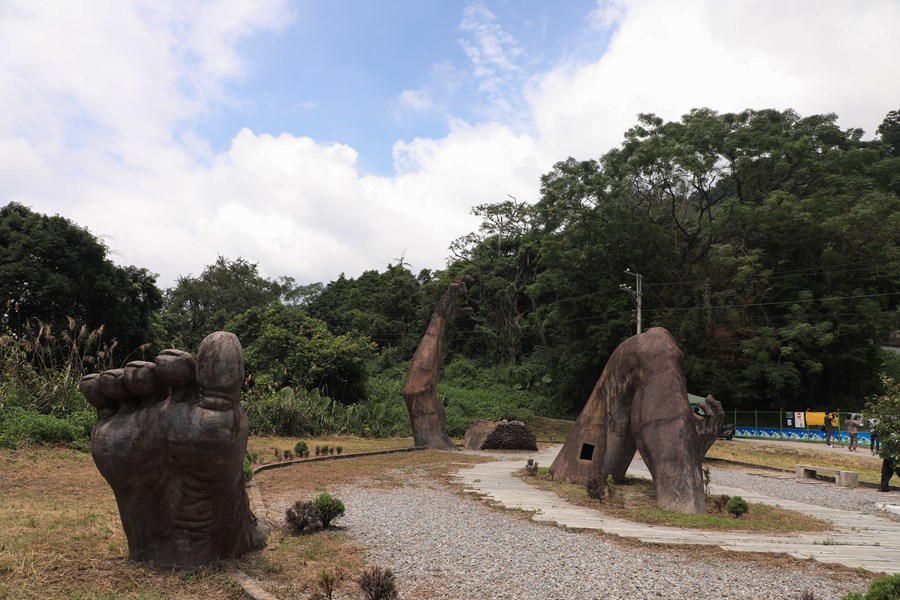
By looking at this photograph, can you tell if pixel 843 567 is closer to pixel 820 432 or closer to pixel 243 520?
pixel 243 520

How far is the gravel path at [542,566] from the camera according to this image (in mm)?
4625

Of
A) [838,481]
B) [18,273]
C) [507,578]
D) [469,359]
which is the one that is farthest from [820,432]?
[18,273]

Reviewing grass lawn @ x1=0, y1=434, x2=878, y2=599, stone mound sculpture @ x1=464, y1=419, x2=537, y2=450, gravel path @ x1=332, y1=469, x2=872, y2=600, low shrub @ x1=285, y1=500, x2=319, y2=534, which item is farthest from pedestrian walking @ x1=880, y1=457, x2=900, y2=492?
low shrub @ x1=285, y1=500, x2=319, y2=534

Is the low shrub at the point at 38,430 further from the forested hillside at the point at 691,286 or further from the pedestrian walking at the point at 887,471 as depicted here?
the pedestrian walking at the point at 887,471

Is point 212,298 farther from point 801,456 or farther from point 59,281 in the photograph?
point 801,456

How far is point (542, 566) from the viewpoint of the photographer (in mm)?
5266

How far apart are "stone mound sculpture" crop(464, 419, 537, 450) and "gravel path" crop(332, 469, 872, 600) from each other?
10.6 m

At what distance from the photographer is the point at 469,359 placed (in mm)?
39594

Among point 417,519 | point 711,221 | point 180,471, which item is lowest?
point 417,519

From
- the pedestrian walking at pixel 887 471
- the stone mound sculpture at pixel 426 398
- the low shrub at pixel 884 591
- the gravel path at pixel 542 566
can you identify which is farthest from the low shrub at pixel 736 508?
the stone mound sculpture at pixel 426 398

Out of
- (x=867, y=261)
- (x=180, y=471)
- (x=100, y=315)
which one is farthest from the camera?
(x=867, y=261)

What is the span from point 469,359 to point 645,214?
14.7 m

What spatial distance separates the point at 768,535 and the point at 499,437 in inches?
451

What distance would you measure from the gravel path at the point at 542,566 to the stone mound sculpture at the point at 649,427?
226 cm
